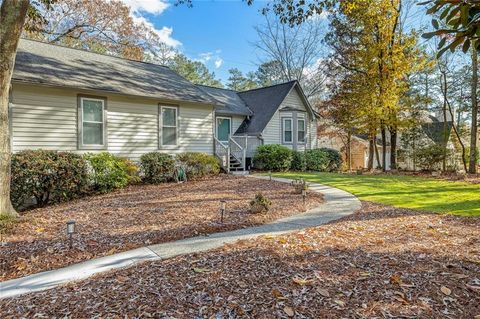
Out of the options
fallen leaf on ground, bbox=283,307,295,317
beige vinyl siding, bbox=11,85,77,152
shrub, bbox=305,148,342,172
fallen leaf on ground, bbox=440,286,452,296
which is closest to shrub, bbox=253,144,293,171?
shrub, bbox=305,148,342,172

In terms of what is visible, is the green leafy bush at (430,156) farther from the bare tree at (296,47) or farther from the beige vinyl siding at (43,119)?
the beige vinyl siding at (43,119)

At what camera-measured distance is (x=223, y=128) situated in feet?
60.4

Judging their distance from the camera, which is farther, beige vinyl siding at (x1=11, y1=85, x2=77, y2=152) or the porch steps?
the porch steps

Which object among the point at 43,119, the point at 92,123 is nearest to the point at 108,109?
the point at 92,123

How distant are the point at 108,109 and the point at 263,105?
34.1 feet

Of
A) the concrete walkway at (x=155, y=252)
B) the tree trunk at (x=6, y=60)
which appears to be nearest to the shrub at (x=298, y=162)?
the concrete walkway at (x=155, y=252)

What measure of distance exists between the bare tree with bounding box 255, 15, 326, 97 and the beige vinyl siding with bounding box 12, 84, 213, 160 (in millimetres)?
17852

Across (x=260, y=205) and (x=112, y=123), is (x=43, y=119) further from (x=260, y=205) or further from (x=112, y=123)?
(x=260, y=205)

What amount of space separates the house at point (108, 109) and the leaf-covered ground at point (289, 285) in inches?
336

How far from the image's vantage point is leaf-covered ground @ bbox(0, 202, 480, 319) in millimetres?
2770

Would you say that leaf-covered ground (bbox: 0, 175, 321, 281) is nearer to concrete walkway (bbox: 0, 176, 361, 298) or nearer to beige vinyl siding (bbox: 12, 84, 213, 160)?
concrete walkway (bbox: 0, 176, 361, 298)

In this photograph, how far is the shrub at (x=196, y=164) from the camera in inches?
491

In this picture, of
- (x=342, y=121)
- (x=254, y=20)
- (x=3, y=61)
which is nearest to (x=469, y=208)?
(x=3, y=61)

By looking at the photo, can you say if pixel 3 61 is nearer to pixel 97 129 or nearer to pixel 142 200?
pixel 142 200
